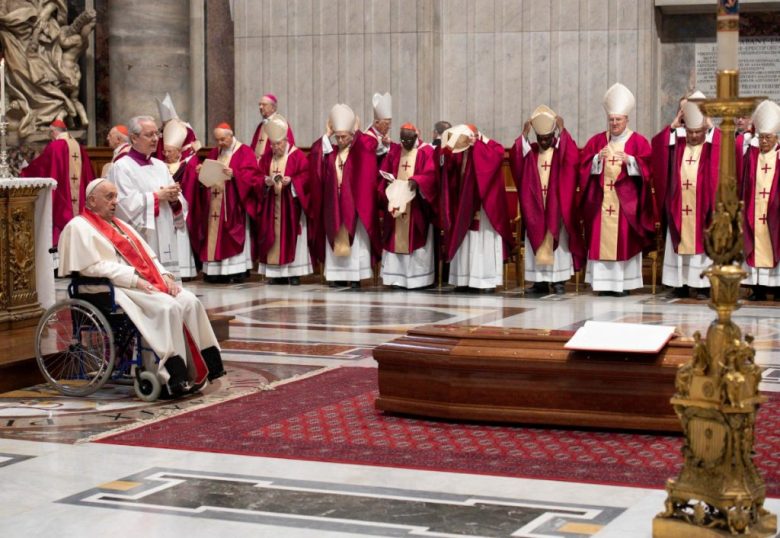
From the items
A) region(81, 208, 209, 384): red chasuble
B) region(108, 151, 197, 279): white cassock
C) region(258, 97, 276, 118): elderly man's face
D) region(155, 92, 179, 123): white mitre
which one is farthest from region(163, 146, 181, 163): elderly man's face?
region(81, 208, 209, 384): red chasuble

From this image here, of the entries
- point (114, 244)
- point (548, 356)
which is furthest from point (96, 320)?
point (548, 356)

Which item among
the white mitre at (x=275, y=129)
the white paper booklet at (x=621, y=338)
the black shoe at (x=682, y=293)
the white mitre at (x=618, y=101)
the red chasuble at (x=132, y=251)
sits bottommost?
the black shoe at (x=682, y=293)

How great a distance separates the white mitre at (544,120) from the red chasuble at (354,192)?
5.85 ft

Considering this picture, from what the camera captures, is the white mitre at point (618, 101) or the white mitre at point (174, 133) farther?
the white mitre at point (174, 133)

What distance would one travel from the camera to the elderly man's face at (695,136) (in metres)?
13.3

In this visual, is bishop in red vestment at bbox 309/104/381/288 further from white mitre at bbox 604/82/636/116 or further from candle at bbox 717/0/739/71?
candle at bbox 717/0/739/71

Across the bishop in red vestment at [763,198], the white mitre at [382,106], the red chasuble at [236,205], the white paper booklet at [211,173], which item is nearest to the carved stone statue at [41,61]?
the red chasuble at [236,205]

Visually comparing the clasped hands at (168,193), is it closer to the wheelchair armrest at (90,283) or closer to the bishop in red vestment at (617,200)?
the wheelchair armrest at (90,283)

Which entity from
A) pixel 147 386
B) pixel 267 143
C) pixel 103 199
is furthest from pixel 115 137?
pixel 147 386

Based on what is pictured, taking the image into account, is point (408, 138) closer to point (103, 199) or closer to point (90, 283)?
point (103, 199)

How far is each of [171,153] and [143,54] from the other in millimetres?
3890

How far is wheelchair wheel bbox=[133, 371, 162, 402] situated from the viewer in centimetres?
777

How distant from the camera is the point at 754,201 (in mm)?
13188

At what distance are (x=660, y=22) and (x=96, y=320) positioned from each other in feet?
34.7
